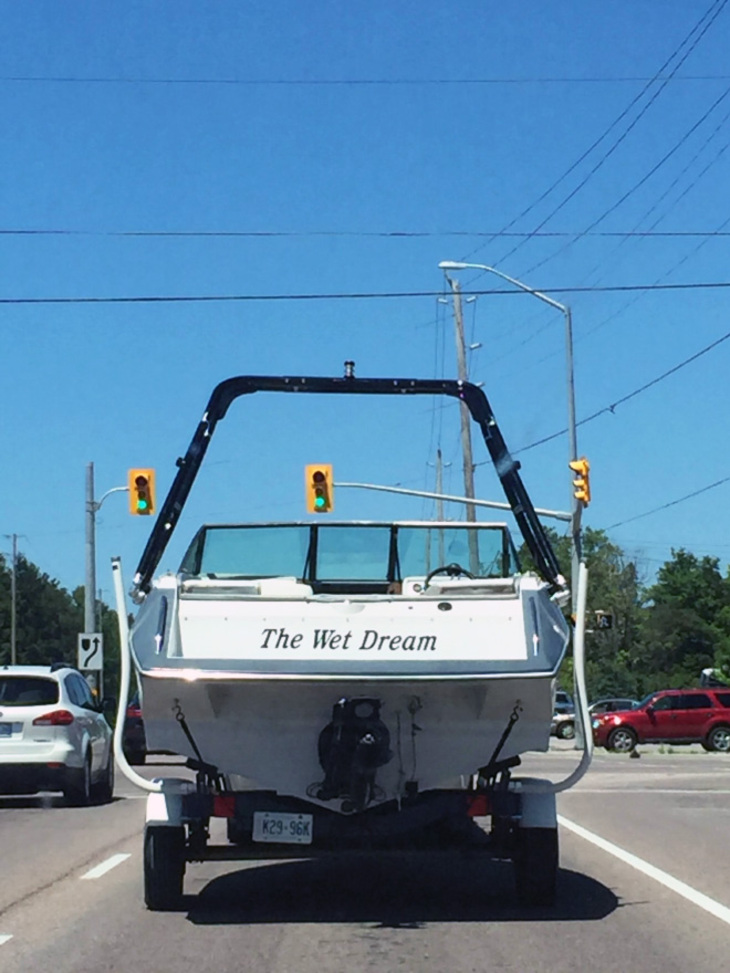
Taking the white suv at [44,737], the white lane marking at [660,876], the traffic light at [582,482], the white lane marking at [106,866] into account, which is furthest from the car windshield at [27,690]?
the traffic light at [582,482]

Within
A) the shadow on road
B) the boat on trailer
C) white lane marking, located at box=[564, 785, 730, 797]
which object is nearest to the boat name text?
the boat on trailer

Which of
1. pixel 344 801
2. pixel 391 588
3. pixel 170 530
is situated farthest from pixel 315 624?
pixel 391 588

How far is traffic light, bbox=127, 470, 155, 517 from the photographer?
30141 mm

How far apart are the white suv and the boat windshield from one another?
24.7 ft

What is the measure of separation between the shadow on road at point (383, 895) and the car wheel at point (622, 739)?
94.5ft

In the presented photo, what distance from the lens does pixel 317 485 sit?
3044cm

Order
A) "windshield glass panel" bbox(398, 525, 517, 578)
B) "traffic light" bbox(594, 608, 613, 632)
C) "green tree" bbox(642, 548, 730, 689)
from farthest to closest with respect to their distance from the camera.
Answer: "green tree" bbox(642, 548, 730, 689), "traffic light" bbox(594, 608, 613, 632), "windshield glass panel" bbox(398, 525, 517, 578)

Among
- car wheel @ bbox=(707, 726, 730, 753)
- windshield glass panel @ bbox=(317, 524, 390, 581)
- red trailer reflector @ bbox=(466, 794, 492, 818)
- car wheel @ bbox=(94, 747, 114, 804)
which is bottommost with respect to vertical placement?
car wheel @ bbox=(707, 726, 730, 753)

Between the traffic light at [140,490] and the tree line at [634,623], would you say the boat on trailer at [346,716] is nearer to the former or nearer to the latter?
the traffic light at [140,490]

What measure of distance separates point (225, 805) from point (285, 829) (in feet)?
1.36

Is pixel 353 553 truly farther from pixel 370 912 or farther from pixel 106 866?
pixel 106 866

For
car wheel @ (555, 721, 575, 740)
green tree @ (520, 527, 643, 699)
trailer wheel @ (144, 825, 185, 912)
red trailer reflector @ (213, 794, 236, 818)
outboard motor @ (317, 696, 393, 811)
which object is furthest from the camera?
green tree @ (520, 527, 643, 699)

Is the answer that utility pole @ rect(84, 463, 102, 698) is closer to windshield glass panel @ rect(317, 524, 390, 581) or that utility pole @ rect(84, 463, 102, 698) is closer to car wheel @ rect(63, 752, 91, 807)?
car wheel @ rect(63, 752, 91, 807)

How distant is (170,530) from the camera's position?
1079 cm
